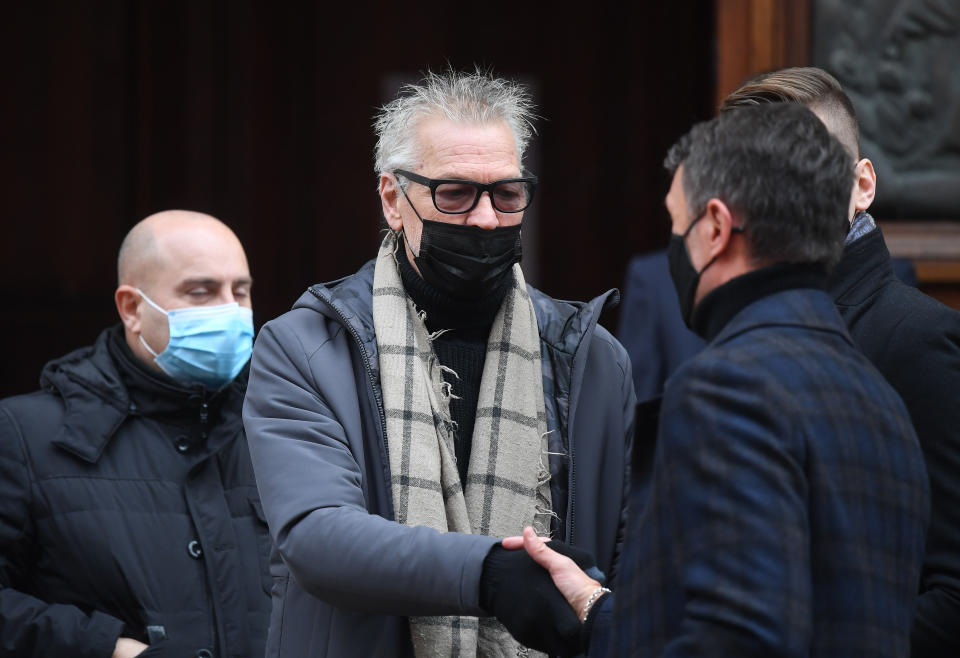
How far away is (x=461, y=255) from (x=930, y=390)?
848mm

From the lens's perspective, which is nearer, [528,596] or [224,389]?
[528,596]

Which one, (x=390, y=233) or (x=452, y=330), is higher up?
(x=390, y=233)

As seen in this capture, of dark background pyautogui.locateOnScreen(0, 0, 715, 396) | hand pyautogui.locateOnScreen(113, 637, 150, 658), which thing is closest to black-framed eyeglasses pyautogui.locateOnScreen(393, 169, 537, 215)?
hand pyautogui.locateOnScreen(113, 637, 150, 658)

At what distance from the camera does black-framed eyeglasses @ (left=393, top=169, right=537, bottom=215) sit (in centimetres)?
237

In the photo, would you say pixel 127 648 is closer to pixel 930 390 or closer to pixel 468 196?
pixel 468 196

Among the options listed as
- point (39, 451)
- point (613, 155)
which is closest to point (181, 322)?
point (39, 451)

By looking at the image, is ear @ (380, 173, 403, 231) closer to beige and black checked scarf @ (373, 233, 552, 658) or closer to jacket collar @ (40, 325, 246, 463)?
beige and black checked scarf @ (373, 233, 552, 658)

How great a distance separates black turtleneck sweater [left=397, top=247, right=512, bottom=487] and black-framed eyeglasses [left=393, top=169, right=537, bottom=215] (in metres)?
0.15

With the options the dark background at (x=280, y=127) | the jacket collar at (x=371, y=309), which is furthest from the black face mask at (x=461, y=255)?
the dark background at (x=280, y=127)

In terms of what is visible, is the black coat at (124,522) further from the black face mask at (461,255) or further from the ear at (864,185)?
the ear at (864,185)

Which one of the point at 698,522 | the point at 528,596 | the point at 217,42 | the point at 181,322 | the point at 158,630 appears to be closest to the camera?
the point at 698,522

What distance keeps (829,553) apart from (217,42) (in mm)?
4198

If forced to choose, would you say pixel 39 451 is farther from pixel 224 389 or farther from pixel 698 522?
pixel 698 522

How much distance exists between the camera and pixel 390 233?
2512mm
